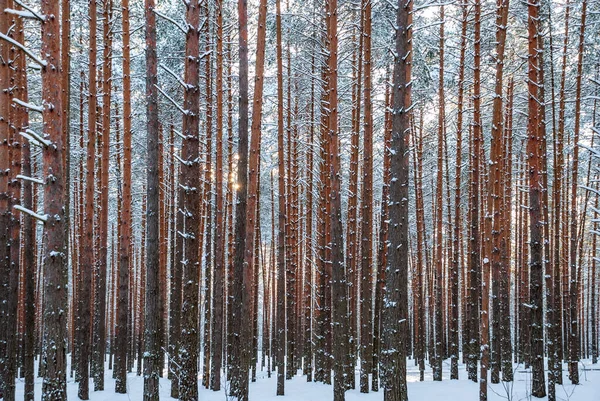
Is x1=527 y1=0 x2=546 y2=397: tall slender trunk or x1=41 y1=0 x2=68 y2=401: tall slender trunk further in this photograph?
x1=527 y1=0 x2=546 y2=397: tall slender trunk

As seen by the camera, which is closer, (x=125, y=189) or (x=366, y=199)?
(x=125, y=189)

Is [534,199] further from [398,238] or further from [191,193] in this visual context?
[191,193]

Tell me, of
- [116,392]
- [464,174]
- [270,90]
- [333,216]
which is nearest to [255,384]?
[116,392]

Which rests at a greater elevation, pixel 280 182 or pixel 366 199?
pixel 280 182

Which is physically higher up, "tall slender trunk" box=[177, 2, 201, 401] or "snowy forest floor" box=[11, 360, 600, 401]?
"tall slender trunk" box=[177, 2, 201, 401]

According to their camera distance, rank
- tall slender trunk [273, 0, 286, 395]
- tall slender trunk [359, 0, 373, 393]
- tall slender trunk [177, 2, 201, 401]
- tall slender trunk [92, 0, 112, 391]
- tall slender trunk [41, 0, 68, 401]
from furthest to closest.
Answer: tall slender trunk [273, 0, 286, 395] → tall slender trunk [92, 0, 112, 391] → tall slender trunk [359, 0, 373, 393] → tall slender trunk [177, 2, 201, 401] → tall slender trunk [41, 0, 68, 401]

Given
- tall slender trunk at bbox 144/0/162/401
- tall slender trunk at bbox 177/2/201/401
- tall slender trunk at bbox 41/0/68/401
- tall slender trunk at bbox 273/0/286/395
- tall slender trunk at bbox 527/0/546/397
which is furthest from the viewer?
tall slender trunk at bbox 273/0/286/395

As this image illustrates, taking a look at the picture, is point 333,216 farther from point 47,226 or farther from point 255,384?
point 255,384

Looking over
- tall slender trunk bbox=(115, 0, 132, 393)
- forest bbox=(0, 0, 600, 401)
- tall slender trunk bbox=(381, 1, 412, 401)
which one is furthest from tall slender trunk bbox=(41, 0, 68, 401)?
tall slender trunk bbox=(381, 1, 412, 401)

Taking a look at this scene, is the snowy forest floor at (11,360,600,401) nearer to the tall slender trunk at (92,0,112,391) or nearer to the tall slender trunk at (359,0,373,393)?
the tall slender trunk at (359,0,373,393)

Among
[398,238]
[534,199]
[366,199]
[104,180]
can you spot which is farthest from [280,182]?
[534,199]

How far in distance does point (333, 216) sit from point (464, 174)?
45.4ft

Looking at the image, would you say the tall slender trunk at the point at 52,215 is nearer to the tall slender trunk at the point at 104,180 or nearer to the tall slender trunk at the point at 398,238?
the tall slender trunk at the point at 398,238

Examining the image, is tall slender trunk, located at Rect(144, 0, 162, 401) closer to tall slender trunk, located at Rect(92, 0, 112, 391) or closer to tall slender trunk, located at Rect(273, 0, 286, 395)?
tall slender trunk, located at Rect(92, 0, 112, 391)
